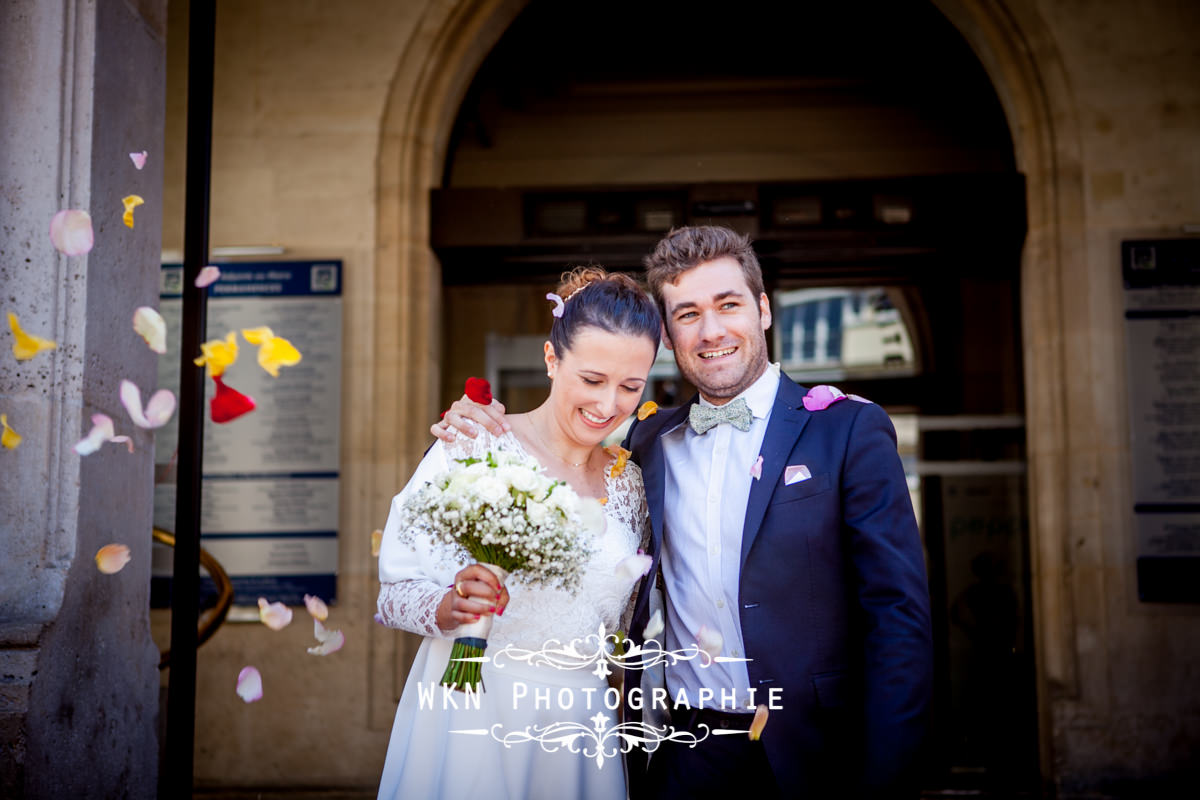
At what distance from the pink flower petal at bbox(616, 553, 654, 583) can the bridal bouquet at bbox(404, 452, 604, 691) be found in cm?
37

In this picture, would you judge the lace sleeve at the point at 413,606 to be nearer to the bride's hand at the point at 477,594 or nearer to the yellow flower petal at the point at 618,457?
the bride's hand at the point at 477,594

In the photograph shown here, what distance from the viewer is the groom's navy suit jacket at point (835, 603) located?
245 cm

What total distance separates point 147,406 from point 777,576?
76.0 inches

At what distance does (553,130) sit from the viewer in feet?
21.0

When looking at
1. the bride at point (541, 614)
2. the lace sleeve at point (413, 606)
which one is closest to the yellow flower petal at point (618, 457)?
the bride at point (541, 614)

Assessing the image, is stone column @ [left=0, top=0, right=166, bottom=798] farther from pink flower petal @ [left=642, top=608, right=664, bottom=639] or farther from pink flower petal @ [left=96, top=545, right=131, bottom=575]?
pink flower petal @ [left=642, top=608, right=664, bottom=639]

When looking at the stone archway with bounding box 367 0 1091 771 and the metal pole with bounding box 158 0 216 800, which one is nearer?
the metal pole with bounding box 158 0 216 800

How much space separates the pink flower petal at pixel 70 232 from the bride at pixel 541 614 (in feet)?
3.75

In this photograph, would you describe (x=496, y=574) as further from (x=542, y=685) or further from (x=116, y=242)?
(x=116, y=242)

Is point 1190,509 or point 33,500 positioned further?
point 1190,509

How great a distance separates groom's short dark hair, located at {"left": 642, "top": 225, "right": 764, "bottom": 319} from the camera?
2854 mm

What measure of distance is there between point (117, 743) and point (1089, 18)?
520 cm

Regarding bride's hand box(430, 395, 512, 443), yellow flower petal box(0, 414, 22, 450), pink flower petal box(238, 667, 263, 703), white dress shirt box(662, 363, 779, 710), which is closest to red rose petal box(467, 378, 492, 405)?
bride's hand box(430, 395, 512, 443)

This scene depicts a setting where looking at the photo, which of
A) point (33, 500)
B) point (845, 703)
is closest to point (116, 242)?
point (33, 500)
